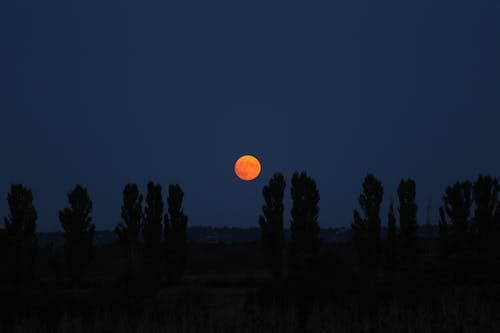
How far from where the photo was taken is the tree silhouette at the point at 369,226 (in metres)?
51.1

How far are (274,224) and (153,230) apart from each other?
443 inches

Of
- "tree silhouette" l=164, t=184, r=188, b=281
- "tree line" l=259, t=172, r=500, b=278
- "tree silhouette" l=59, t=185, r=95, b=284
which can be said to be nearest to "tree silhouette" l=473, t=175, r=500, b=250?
"tree line" l=259, t=172, r=500, b=278

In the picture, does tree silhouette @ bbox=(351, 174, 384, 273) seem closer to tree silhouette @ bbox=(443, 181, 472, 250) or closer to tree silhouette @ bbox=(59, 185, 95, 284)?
tree silhouette @ bbox=(443, 181, 472, 250)

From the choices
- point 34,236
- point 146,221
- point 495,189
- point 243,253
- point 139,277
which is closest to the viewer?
point 139,277

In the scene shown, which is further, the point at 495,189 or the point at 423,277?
the point at 495,189

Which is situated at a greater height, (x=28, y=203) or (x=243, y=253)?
(x=28, y=203)

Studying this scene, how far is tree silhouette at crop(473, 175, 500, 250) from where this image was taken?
5619 centimetres

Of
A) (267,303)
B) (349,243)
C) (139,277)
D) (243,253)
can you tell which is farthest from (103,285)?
(349,243)

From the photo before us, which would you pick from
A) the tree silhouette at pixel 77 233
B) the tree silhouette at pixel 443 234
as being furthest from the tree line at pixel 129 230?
the tree silhouette at pixel 443 234

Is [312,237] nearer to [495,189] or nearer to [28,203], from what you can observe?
[495,189]

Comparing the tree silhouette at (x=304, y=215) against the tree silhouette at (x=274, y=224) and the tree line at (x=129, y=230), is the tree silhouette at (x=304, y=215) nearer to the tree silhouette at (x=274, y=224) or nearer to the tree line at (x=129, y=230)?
the tree silhouette at (x=274, y=224)

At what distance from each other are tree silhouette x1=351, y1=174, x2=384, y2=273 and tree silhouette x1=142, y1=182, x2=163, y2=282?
59.5ft

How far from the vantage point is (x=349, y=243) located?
380 ft

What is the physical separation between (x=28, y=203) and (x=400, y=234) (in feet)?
114
